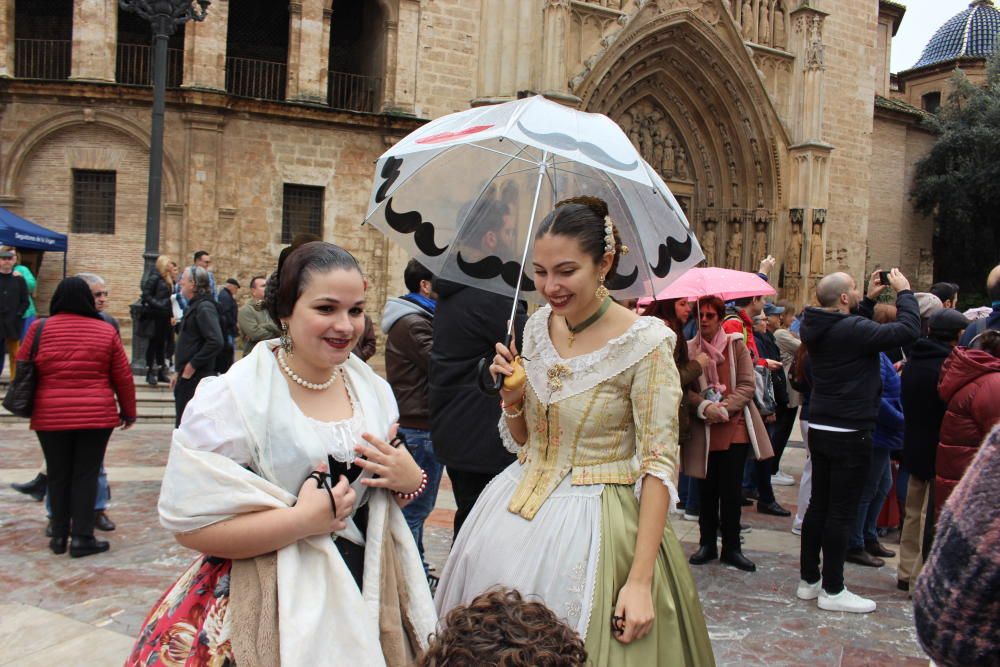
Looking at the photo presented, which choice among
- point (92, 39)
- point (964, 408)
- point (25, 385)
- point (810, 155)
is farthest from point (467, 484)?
point (810, 155)

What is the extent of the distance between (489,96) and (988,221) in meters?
19.3

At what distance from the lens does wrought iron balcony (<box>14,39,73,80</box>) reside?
1752 centimetres

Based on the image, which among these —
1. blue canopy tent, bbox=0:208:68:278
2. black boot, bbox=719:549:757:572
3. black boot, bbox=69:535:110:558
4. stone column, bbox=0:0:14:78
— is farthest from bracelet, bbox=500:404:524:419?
stone column, bbox=0:0:14:78

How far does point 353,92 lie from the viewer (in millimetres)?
18688

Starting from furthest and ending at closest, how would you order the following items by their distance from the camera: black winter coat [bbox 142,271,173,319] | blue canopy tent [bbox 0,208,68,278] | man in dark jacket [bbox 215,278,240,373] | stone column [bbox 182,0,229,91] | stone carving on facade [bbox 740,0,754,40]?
stone carving on facade [bbox 740,0,754,40] → stone column [bbox 182,0,229,91] → blue canopy tent [bbox 0,208,68,278] → black winter coat [bbox 142,271,173,319] → man in dark jacket [bbox 215,278,240,373]

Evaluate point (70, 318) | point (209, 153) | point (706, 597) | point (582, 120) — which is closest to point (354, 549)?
point (582, 120)

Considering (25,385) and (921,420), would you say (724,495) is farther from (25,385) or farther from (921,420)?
(25,385)

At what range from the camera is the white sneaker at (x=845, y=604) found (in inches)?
194

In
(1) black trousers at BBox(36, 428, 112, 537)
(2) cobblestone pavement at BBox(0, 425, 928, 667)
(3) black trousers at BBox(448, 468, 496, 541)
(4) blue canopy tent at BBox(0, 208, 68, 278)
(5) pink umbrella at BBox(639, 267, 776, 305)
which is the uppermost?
(4) blue canopy tent at BBox(0, 208, 68, 278)

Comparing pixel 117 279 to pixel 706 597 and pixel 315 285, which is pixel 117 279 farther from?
pixel 315 285

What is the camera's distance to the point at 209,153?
52.7ft

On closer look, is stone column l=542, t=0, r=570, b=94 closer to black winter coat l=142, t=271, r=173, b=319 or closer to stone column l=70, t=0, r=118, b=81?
stone column l=70, t=0, r=118, b=81

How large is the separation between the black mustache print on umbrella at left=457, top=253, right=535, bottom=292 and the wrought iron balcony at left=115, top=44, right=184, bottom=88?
16.5 meters

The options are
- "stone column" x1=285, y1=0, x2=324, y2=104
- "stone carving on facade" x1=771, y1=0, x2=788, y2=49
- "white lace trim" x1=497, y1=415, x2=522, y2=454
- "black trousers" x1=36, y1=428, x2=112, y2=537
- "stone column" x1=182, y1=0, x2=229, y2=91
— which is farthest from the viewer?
"stone carving on facade" x1=771, y1=0, x2=788, y2=49
